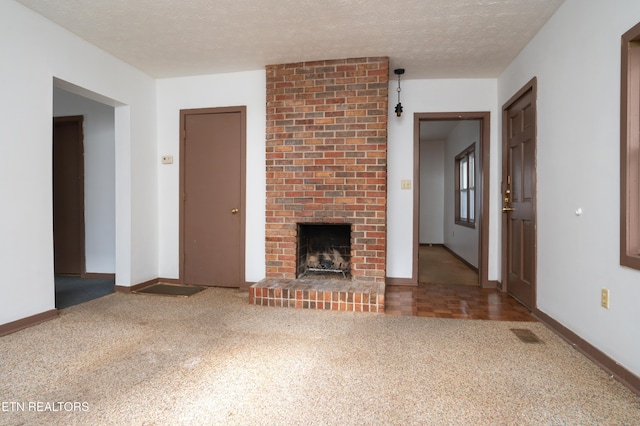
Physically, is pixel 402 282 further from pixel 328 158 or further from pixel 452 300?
pixel 328 158

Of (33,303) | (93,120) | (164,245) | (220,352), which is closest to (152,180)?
(164,245)

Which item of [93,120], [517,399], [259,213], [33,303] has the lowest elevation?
[517,399]

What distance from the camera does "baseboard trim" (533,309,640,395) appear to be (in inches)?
68.1

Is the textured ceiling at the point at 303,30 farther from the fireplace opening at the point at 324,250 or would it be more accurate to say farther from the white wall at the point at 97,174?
the fireplace opening at the point at 324,250

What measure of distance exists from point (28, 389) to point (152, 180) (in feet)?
8.91

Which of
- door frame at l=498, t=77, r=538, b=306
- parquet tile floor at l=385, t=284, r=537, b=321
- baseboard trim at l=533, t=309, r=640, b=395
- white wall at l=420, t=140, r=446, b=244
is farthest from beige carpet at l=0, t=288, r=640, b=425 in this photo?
white wall at l=420, t=140, r=446, b=244

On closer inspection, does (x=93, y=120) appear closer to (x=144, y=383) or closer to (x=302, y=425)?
(x=144, y=383)

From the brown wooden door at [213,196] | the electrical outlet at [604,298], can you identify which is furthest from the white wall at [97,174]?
the electrical outlet at [604,298]

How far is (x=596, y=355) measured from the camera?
202 centimetres

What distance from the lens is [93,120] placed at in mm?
4324

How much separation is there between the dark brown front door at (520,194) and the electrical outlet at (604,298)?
922mm

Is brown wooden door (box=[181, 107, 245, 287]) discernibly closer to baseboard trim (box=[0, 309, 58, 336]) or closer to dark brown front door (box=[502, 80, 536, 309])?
baseboard trim (box=[0, 309, 58, 336])

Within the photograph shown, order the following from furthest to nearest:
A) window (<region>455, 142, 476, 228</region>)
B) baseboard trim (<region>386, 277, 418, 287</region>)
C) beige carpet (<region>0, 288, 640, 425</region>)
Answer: window (<region>455, 142, 476, 228</region>) < baseboard trim (<region>386, 277, 418, 287</region>) < beige carpet (<region>0, 288, 640, 425</region>)

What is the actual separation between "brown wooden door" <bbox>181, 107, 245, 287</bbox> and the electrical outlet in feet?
10.5
